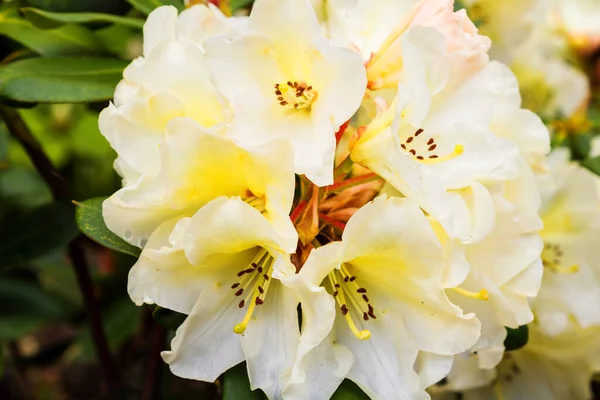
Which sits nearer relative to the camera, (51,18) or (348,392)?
(348,392)

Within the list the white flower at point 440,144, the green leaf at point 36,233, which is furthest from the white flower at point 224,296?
the green leaf at point 36,233

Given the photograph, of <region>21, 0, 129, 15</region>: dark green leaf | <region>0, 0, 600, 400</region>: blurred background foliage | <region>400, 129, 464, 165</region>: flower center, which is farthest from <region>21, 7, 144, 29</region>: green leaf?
<region>400, 129, 464, 165</region>: flower center

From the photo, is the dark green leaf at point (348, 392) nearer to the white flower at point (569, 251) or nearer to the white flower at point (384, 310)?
the white flower at point (384, 310)

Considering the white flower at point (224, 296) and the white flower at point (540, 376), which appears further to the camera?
the white flower at point (540, 376)

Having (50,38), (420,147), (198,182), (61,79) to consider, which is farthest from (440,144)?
(50,38)

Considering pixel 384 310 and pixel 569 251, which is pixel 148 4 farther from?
pixel 569 251

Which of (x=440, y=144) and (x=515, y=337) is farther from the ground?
(x=440, y=144)

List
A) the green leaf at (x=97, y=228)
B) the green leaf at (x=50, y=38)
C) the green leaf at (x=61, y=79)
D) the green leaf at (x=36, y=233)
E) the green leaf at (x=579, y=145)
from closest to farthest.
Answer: the green leaf at (x=97, y=228)
the green leaf at (x=61, y=79)
the green leaf at (x=50, y=38)
the green leaf at (x=36, y=233)
the green leaf at (x=579, y=145)
